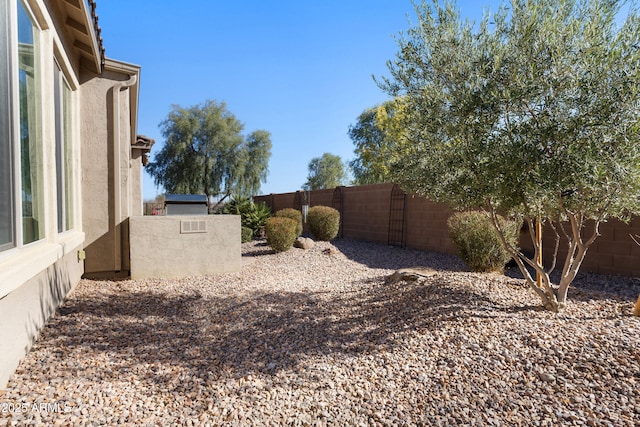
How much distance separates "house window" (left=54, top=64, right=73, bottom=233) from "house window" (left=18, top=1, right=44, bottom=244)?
1.10 meters

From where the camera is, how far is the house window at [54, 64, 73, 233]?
454 cm

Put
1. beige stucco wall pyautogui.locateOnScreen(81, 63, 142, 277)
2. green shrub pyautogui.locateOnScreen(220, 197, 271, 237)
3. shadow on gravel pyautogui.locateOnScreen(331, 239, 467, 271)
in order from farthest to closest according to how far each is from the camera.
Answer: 1. green shrub pyautogui.locateOnScreen(220, 197, 271, 237)
2. shadow on gravel pyautogui.locateOnScreen(331, 239, 467, 271)
3. beige stucco wall pyautogui.locateOnScreen(81, 63, 142, 277)

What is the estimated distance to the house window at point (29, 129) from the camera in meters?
2.99

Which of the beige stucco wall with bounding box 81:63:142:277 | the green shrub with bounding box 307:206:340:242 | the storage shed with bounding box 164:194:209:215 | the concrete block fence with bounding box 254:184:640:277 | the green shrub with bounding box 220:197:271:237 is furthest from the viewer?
the green shrub with bounding box 220:197:271:237

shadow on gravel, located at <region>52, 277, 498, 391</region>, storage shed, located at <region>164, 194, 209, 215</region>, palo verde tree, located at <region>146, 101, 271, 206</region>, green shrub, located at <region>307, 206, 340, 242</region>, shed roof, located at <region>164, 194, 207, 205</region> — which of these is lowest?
shadow on gravel, located at <region>52, 277, 498, 391</region>

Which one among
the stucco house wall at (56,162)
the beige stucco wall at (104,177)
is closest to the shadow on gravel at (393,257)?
the beige stucco wall at (104,177)

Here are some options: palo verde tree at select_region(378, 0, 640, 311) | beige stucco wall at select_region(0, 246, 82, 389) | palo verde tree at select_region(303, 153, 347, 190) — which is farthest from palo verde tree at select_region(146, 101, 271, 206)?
palo verde tree at select_region(303, 153, 347, 190)

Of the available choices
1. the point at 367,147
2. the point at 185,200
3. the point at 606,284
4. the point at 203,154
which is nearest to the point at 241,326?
the point at 606,284

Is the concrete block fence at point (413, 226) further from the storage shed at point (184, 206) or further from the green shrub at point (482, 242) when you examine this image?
the storage shed at point (184, 206)

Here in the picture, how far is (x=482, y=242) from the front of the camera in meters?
7.20

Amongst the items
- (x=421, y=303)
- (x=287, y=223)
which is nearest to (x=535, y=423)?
(x=421, y=303)

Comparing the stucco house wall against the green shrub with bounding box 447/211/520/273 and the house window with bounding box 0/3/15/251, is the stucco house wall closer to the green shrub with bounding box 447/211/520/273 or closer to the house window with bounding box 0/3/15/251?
the house window with bounding box 0/3/15/251

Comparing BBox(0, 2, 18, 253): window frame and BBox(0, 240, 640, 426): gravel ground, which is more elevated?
BBox(0, 2, 18, 253): window frame

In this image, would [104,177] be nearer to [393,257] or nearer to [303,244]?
[303,244]
